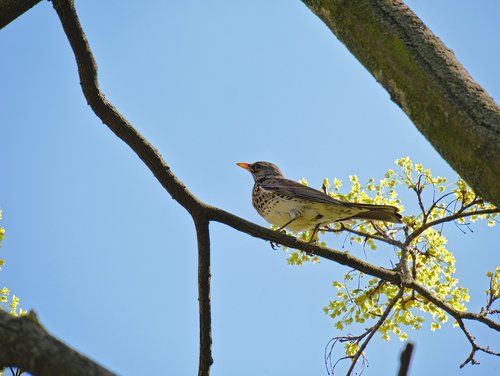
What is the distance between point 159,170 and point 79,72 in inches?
32.6

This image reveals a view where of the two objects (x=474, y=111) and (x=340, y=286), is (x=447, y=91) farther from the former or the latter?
(x=340, y=286)

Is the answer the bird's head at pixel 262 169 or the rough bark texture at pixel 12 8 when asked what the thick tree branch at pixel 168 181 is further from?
the bird's head at pixel 262 169

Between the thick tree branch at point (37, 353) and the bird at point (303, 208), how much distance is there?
4.34m

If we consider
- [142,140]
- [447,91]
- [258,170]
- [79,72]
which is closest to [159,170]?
[142,140]

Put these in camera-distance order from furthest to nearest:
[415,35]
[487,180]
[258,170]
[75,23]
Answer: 1. [258,170]
2. [75,23]
3. [415,35]
4. [487,180]

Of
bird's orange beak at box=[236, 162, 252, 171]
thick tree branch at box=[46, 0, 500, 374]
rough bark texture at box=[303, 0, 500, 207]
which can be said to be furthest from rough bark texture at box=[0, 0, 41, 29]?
bird's orange beak at box=[236, 162, 252, 171]

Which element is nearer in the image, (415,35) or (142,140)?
(415,35)

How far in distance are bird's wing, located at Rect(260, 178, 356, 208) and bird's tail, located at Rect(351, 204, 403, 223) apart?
0.17 meters

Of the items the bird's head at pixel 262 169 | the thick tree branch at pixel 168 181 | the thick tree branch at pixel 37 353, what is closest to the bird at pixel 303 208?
the bird's head at pixel 262 169

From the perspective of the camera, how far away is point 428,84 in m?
2.20

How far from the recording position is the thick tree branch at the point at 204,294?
4250 millimetres

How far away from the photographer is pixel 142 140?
416cm

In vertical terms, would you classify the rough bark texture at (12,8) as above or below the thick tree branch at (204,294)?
above

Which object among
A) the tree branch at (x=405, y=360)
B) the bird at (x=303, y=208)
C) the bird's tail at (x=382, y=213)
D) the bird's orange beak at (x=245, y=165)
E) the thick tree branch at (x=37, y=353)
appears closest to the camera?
the tree branch at (x=405, y=360)
